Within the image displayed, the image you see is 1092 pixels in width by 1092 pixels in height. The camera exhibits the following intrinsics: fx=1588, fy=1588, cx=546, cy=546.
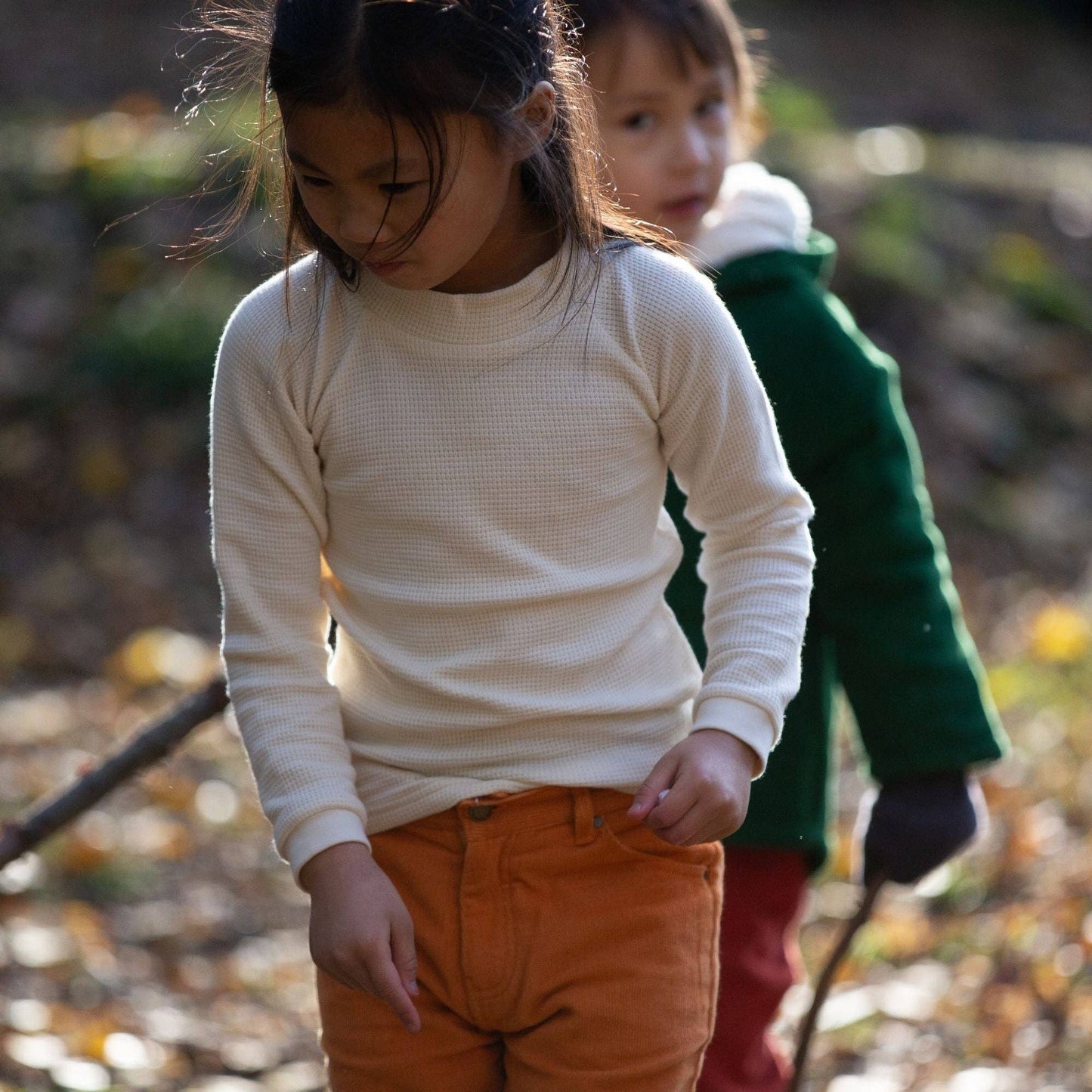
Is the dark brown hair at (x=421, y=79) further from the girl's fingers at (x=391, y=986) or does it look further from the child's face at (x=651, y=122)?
the girl's fingers at (x=391, y=986)

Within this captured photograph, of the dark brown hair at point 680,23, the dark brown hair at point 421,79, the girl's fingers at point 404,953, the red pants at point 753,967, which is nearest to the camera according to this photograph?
the dark brown hair at point 421,79

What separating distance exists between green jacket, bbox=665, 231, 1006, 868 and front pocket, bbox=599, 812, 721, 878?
0.47 metres

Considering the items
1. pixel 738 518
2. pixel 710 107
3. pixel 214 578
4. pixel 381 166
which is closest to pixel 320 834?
pixel 738 518

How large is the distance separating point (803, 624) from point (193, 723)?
2.90ft

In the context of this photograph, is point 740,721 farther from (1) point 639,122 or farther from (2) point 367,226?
(1) point 639,122

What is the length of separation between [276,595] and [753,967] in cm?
94

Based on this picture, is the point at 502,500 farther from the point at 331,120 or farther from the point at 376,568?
the point at 331,120

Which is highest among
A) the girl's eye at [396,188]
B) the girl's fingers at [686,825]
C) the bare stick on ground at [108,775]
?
the girl's eye at [396,188]

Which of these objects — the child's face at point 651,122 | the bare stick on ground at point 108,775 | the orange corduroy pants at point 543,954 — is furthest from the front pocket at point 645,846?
the child's face at point 651,122

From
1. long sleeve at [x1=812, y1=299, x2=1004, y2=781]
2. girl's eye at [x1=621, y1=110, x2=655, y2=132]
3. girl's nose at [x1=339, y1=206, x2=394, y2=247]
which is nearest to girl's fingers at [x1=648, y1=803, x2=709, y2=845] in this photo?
girl's nose at [x1=339, y1=206, x2=394, y2=247]

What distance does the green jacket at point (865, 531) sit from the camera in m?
2.02

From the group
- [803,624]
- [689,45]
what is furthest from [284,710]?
[689,45]

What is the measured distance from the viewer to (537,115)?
145cm

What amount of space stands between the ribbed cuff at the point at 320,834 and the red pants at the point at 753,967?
766 millimetres
